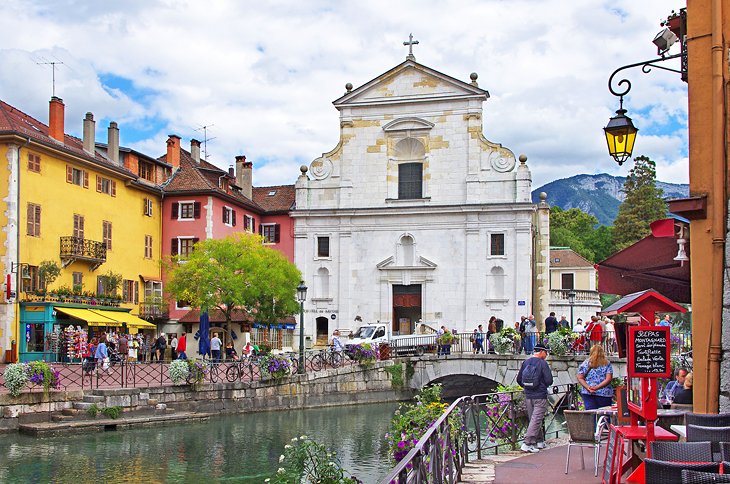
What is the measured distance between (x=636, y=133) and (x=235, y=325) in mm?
37096

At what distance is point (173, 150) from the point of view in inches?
2002

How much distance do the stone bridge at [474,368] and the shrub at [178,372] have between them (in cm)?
1266

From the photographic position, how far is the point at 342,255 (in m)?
49.1

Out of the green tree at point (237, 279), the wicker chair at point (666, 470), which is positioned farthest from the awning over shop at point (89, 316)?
the wicker chair at point (666, 470)

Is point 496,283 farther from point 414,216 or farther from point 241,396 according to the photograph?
point 241,396

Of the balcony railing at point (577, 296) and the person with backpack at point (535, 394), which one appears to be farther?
the balcony railing at point (577, 296)

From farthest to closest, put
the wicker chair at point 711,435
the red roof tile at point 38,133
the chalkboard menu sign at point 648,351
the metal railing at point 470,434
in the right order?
the red roof tile at point 38,133
the chalkboard menu sign at point 648,351
the metal railing at point 470,434
the wicker chair at point 711,435

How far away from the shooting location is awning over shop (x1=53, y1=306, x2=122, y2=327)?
36.7m

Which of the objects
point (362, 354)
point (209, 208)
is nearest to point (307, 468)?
point (362, 354)

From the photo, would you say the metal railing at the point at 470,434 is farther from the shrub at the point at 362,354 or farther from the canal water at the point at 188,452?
the shrub at the point at 362,354

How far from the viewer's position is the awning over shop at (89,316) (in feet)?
120

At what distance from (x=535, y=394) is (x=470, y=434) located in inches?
61.2

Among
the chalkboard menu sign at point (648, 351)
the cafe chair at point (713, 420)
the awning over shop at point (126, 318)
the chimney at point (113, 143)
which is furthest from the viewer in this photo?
the chimney at point (113, 143)

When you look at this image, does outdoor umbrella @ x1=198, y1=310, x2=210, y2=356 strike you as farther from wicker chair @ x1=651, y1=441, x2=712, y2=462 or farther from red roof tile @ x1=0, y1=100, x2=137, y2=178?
wicker chair @ x1=651, y1=441, x2=712, y2=462
